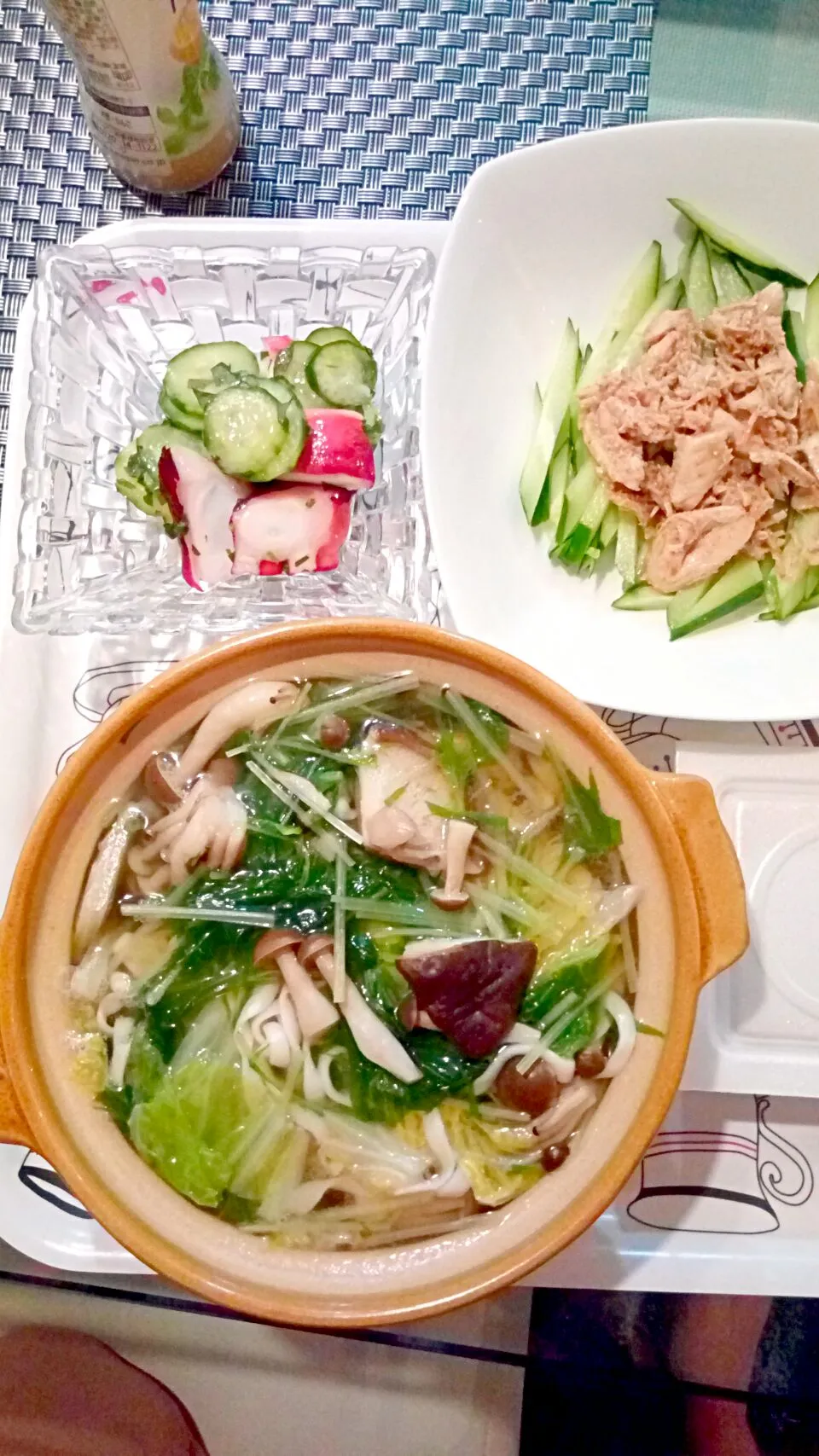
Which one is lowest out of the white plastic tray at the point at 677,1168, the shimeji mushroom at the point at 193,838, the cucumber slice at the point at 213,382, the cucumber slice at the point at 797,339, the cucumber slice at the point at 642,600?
the white plastic tray at the point at 677,1168

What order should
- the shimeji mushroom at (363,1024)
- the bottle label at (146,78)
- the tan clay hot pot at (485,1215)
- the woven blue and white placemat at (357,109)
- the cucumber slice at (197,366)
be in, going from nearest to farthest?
the tan clay hot pot at (485,1215) < the shimeji mushroom at (363,1024) < the bottle label at (146,78) < the cucumber slice at (197,366) < the woven blue and white placemat at (357,109)

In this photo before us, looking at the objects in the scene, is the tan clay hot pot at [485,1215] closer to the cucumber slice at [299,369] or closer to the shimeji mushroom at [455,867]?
the shimeji mushroom at [455,867]

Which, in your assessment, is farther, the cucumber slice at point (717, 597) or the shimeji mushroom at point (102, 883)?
the cucumber slice at point (717, 597)

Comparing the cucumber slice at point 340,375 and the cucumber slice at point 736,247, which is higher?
the cucumber slice at point 736,247

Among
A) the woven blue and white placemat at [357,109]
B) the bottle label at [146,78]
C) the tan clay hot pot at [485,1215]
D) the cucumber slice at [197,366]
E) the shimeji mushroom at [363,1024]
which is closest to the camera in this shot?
the tan clay hot pot at [485,1215]

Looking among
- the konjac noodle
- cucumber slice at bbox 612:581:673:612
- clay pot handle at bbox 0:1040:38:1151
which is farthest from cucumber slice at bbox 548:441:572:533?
clay pot handle at bbox 0:1040:38:1151

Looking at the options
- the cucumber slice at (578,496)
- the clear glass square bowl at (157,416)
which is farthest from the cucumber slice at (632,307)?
the clear glass square bowl at (157,416)

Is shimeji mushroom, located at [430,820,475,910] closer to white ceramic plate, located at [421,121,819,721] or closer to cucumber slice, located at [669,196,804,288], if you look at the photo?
white ceramic plate, located at [421,121,819,721]
